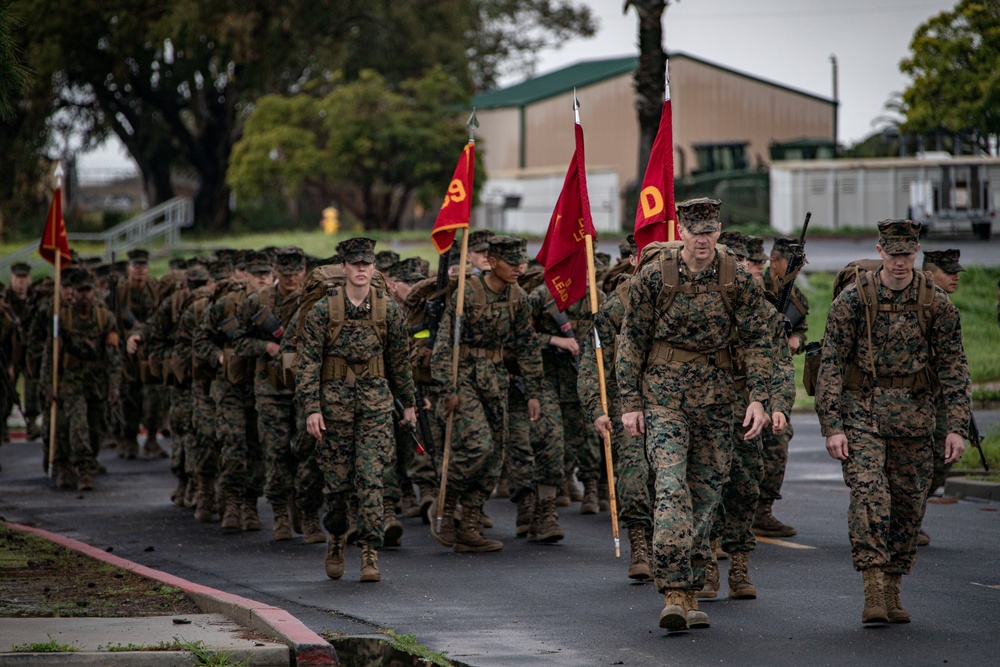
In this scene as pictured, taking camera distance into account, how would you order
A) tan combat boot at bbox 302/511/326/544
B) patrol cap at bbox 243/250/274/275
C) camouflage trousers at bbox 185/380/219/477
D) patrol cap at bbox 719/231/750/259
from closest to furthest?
patrol cap at bbox 719/231/750/259
tan combat boot at bbox 302/511/326/544
patrol cap at bbox 243/250/274/275
camouflage trousers at bbox 185/380/219/477

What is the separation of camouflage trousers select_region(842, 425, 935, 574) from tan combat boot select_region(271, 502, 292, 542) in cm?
511

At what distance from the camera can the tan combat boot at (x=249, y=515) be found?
40.2ft

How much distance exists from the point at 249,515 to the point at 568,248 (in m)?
3.77

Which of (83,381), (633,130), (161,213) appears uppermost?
(633,130)

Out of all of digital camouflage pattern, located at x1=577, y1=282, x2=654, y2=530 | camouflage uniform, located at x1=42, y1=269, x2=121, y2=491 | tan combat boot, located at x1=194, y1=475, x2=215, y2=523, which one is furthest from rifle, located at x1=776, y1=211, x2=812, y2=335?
camouflage uniform, located at x1=42, y1=269, x2=121, y2=491

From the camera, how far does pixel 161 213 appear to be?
4419cm

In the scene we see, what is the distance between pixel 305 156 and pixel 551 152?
46.8 ft

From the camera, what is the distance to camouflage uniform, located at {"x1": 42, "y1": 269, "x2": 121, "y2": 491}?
15023mm

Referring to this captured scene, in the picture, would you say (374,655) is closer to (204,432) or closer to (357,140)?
(204,432)

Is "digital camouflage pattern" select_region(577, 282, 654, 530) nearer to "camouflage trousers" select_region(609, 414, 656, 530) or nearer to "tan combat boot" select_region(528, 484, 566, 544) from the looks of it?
"camouflage trousers" select_region(609, 414, 656, 530)

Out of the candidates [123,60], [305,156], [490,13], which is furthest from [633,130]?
[123,60]

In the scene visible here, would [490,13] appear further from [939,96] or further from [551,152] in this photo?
[939,96]

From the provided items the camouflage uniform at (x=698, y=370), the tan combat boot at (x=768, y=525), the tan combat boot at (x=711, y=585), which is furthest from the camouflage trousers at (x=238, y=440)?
the camouflage uniform at (x=698, y=370)

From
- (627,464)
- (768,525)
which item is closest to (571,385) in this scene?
(768,525)
